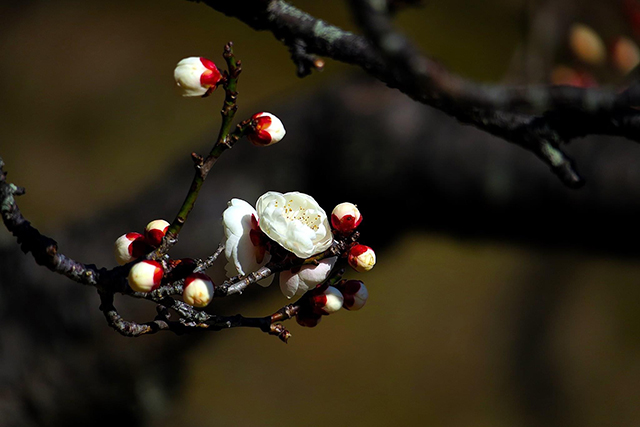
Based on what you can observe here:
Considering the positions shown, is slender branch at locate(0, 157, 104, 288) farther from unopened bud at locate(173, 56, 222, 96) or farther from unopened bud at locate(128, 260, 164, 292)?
unopened bud at locate(173, 56, 222, 96)

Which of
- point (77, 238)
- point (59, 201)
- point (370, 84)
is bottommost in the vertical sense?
point (59, 201)

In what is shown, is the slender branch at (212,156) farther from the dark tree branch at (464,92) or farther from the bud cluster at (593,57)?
the bud cluster at (593,57)

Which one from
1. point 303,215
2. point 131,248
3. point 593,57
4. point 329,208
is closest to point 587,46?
point 593,57

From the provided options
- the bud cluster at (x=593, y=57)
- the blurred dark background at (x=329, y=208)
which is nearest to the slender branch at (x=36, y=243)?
the blurred dark background at (x=329, y=208)

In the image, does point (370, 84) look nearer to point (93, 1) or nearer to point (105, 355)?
point (105, 355)

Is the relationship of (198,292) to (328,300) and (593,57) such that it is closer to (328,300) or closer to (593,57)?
(328,300)

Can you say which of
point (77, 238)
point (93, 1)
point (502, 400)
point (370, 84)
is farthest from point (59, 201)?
point (502, 400)
